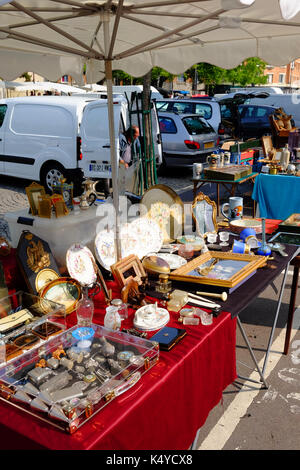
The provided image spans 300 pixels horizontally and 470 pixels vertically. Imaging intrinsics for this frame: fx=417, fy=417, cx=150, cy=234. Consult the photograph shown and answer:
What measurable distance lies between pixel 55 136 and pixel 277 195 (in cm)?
467

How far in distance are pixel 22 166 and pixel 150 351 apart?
8.05 m

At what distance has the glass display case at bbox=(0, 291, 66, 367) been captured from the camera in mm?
1990

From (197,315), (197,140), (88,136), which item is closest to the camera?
(197,315)

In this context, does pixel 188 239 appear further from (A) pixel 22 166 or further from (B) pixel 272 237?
(A) pixel 22 166

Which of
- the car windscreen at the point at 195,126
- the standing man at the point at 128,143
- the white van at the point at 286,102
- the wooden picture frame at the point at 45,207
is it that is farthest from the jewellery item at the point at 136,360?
the white van at the point at 286,102

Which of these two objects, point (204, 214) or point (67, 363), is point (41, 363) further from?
point (204, 214)

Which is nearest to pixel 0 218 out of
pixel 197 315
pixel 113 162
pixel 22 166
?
pixel 22 166

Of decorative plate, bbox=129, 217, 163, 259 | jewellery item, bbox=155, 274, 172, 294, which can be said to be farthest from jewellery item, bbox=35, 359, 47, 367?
decorative plate, bbox=129, 217, 163, 259

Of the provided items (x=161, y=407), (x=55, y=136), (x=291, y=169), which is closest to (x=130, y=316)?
(x=161, y=407)

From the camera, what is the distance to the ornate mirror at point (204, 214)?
3.72 metres

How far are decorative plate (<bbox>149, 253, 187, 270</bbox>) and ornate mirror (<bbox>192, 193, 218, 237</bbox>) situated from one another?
71cm

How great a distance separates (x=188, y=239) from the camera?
3.40 m

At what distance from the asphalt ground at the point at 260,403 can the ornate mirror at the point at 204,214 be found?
41.9 inches

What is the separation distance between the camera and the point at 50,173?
880cm
